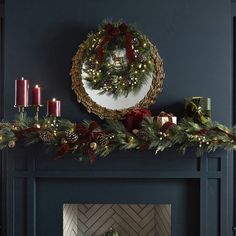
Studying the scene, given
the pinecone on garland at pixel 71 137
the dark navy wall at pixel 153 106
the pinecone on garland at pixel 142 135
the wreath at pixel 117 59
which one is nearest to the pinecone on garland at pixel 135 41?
→ the wreath at pixel 117 59

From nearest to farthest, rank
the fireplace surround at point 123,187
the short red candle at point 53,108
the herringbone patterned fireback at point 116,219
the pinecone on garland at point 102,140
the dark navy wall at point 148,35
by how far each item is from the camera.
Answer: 1. the pinecone on garland at point 102,140
2. the short red candle at point 53,108
3. the fireplace surround at point 123,187
4. the dark navy wall at point 148,35
5. the herringbone patterned fireback at point 116,219

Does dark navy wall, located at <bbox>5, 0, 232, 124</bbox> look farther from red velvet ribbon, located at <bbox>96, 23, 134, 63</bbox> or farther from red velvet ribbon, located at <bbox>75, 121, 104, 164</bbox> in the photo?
red velvet ribbon, located at <bbox>75, 121, 104, 164</bbox>

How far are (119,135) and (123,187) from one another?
453 mm

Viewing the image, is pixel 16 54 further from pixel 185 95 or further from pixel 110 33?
pixel 185 95

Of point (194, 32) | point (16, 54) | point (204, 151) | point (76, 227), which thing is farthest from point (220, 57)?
point (76, 227)

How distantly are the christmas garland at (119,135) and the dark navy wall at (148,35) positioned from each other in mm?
276

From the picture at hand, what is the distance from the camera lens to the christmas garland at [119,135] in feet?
Result: 8.11

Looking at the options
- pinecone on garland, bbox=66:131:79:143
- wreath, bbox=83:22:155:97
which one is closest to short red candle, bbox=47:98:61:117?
pinecone on garland, bbox=66:131:79:143

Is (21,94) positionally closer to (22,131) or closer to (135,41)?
(22,131)

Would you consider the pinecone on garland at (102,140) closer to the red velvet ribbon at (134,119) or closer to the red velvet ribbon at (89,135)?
the red velvet ribbon at (89,135)

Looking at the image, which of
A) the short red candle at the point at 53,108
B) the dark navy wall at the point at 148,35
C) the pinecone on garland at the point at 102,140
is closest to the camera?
the pinecone on garland at the point at 102,140

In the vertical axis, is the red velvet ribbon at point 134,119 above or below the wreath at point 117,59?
below

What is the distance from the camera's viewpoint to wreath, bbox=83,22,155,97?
274 centimetres

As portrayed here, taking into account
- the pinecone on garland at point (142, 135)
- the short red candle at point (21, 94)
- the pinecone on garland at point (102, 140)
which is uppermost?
the short red candle at point (21, 94)
